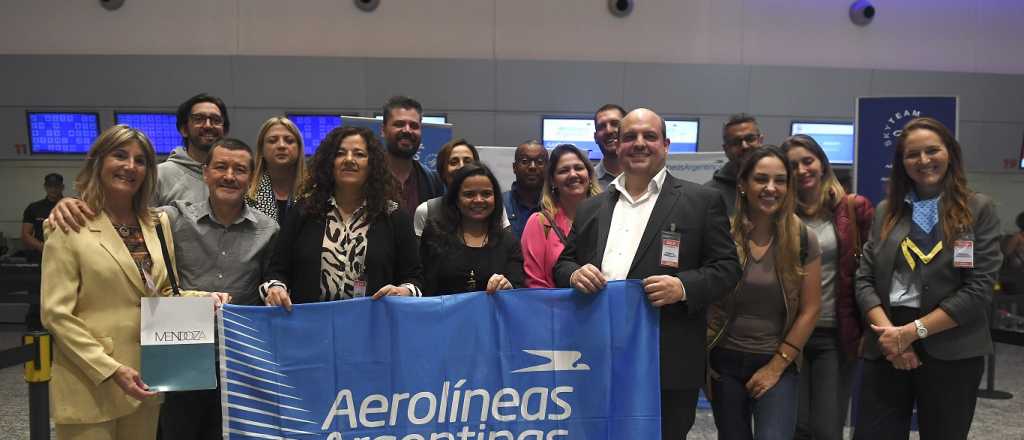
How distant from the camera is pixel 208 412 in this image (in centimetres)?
297

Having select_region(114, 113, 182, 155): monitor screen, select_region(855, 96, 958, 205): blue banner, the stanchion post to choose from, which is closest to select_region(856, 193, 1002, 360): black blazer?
select_region(855, 96, 958, 205): blue banner

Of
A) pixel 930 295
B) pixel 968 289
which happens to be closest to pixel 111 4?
pixel 930 295

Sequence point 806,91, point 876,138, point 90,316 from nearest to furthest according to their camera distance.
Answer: point 90,316, point 876,138, point 806,91

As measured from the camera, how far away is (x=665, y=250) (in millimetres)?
2637

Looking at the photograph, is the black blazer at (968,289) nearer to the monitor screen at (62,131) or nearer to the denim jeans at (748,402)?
the denim jeans at (748,402)

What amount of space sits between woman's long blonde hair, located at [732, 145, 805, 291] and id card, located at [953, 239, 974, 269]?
591 millimetres

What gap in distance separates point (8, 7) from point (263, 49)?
10.7 feet

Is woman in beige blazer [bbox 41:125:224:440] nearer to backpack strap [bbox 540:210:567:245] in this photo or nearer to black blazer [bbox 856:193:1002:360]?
backpack strap [bbox 540:210:567:245]

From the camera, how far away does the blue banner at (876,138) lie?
5.38 meters

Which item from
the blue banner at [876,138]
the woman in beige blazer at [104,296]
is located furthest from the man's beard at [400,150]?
the blue banner at [876,138]

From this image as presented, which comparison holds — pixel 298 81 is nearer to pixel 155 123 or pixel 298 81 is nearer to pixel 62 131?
pixel 155 123

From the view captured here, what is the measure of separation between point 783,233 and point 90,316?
2791 millimetres

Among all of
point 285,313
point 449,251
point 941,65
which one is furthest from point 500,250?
point 941,65

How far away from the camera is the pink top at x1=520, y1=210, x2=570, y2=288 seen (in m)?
3.26
